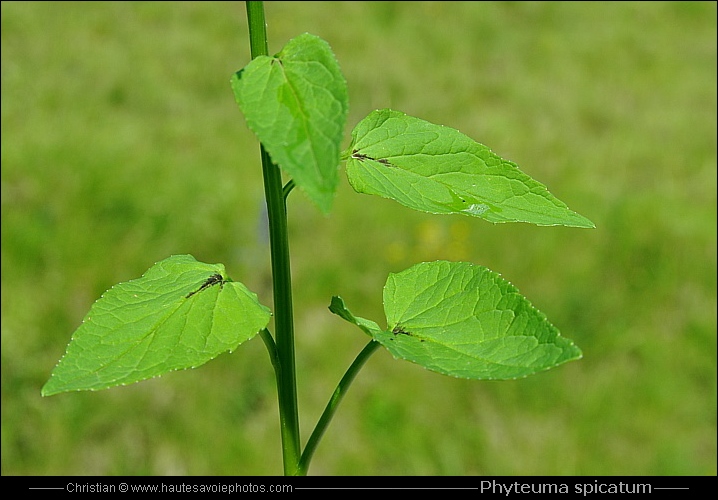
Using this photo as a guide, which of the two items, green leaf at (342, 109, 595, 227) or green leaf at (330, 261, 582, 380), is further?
green leaf at (342, 109, 595, 227)

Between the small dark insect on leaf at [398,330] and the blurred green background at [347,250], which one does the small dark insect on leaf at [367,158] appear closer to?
the small dark insect on leaf at [398,330]

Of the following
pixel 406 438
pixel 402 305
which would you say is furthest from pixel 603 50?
Result: pixel 402 305

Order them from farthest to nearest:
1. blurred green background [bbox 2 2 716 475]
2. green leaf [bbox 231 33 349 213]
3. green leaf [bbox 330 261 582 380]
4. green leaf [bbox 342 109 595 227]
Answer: blurred green background [bbox 2 2 716 475]
green leaf [bbox 342 109 595 227]
green leaf [bbox 330 261 582 380]
green leaf [bbox 231 33 349 213]

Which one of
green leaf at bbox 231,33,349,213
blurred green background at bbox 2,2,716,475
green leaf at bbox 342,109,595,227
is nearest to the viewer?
green leaf at bbox 231,33,349,213

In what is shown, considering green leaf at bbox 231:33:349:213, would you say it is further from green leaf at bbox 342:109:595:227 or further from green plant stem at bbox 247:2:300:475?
green leaf at bbox 342:109:595:227

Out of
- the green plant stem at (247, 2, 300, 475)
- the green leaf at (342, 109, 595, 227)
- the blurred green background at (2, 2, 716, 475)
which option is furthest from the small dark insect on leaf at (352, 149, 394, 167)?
the blurred green background at (2, 2, 716, 475)

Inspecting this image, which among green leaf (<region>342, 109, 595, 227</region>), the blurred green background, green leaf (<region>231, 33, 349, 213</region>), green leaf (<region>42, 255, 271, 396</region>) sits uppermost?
green leaf (<region>231, 33, 349, 213</region>)
